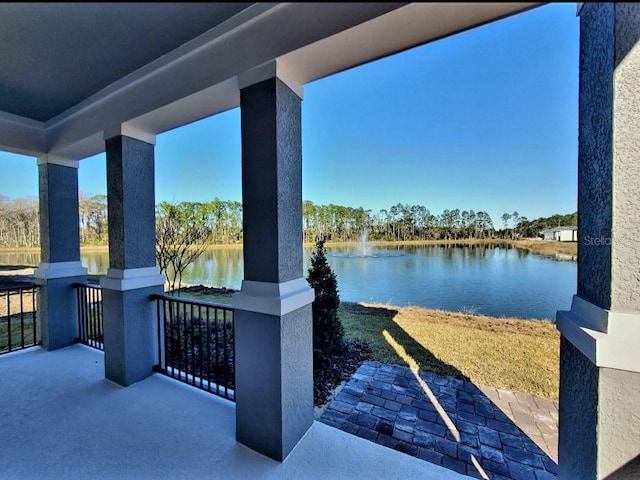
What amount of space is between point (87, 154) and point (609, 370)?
5.36 meters

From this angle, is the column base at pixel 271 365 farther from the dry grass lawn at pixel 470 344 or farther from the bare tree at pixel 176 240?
the bare tree at pixel 176 240

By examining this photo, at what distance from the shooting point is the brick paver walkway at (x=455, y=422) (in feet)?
7.21

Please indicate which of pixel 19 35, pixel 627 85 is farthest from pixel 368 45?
pixel 19 35

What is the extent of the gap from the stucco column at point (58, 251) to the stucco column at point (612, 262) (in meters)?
5.43

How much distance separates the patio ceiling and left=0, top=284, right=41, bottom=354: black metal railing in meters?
2.54

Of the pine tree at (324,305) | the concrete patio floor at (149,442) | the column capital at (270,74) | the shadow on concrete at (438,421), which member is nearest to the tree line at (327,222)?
the pine tree at (324,305)

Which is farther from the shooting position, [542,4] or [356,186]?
[356,186]

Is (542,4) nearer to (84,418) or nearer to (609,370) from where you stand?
(609,370)

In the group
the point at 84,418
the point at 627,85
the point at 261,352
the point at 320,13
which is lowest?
the point at 84,418

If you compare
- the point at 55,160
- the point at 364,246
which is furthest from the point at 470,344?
the point at 55,160

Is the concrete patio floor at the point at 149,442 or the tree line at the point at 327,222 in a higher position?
the tree line at the point at 327,222

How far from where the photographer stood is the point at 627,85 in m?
1.07

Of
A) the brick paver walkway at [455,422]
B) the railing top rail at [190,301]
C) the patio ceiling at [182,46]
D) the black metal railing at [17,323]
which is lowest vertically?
the brick paver walkway at [455,422]

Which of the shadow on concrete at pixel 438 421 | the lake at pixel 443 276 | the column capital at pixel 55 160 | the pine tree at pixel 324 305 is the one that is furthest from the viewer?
the lake at pixel 443 276
